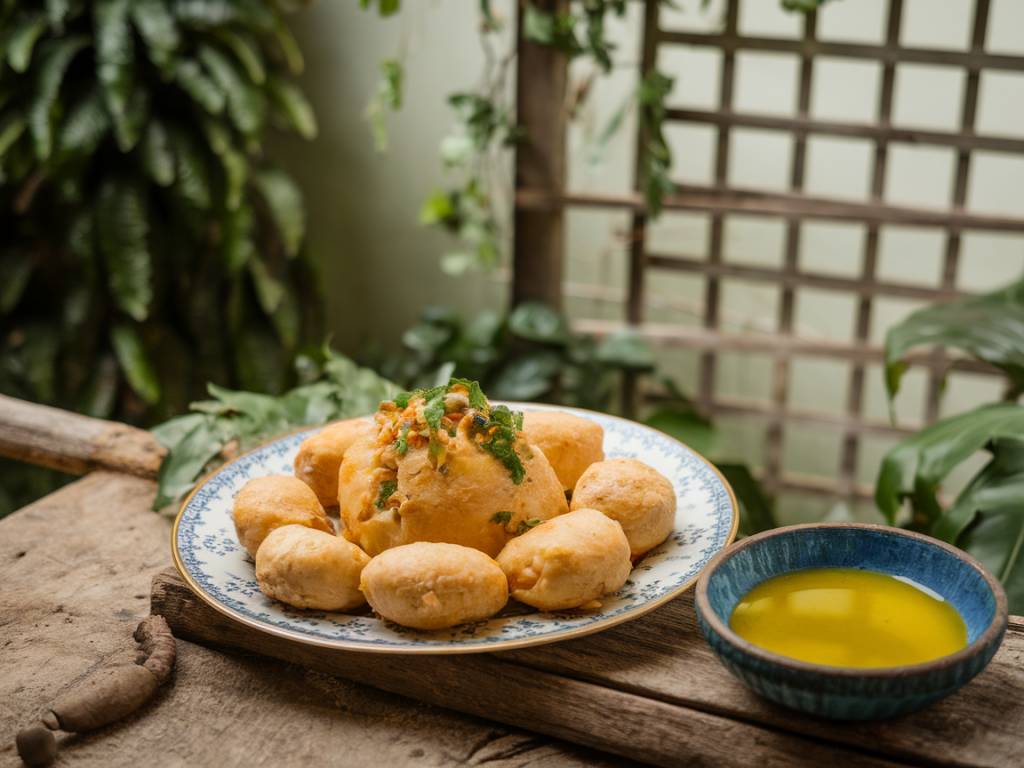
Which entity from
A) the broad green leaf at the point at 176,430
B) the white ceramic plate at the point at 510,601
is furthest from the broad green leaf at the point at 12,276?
the white ceramic plate at the point at 510,601

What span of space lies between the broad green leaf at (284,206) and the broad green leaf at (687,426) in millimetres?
1236

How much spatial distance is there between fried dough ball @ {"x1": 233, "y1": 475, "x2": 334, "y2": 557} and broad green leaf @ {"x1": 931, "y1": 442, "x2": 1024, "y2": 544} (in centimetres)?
90

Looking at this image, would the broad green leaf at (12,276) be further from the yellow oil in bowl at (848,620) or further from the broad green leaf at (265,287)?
the yellow oil in bowl at (848,620)

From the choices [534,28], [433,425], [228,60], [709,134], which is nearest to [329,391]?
[433,425]

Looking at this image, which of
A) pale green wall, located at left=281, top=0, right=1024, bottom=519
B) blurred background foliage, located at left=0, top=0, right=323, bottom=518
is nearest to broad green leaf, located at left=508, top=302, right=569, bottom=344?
pale green wall, located at left=281, top=0, right=1024, bottom=519

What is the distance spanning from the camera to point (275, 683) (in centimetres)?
108

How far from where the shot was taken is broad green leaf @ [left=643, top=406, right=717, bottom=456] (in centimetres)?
253

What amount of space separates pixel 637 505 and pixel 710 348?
1.71 metres

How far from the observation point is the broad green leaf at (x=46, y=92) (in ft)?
8.71

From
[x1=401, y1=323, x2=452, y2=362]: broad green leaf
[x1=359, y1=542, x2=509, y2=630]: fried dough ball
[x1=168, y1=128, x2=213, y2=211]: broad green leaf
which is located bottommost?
[x1=401, y1=323, x2=452, y2=362]: broad green leaf

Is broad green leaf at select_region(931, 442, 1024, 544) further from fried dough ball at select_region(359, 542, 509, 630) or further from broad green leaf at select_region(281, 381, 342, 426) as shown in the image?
broad green leaf at select_region(281, 381, 342, 426)

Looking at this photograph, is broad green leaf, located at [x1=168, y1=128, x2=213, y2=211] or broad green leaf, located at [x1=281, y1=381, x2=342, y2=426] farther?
broad green leaf, located at [x1=168, y1=128, x2=213, y2=211]

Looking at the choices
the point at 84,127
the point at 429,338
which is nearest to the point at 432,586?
the point at 429,338

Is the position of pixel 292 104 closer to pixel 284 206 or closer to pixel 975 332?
pixel 284 206
